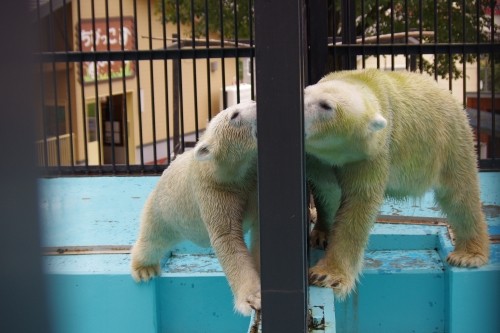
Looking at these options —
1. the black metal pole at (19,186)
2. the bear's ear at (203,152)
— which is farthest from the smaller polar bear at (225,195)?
the black metal pole at (19,186)

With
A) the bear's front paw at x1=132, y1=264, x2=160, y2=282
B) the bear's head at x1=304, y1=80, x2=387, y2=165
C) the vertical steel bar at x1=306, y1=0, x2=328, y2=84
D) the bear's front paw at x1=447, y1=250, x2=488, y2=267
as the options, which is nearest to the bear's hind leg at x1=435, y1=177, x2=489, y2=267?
the bear's front paw at x1=447, y1=250, x2=488, y2=267

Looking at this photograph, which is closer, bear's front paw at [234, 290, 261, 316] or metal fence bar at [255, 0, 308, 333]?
metal fence bar at [255, 0, 308, 333]

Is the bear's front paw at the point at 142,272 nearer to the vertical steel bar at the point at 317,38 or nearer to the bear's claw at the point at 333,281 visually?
the bear's claw at the point at 333,281

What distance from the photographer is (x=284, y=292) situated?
2.29 m

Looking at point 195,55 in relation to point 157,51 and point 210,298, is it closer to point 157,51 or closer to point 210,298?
point 157,51

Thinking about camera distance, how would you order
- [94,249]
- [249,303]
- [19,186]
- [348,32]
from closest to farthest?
1. [19,186]
2. [249,303]
3. [94,249]
4. [348,32]

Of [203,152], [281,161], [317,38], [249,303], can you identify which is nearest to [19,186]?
[281,161]

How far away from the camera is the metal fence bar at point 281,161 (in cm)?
210

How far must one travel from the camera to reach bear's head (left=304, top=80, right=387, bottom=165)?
3.00 metres

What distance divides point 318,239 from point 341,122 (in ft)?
3.30

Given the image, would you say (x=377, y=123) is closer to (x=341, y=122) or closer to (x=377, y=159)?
(x=341, y=122)

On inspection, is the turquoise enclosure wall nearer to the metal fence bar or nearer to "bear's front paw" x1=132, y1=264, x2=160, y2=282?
"bear's front paw" x1=132, y1=264, x2=160, y2=282

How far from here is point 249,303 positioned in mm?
2951

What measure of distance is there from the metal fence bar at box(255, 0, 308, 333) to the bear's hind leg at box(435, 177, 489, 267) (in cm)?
173
